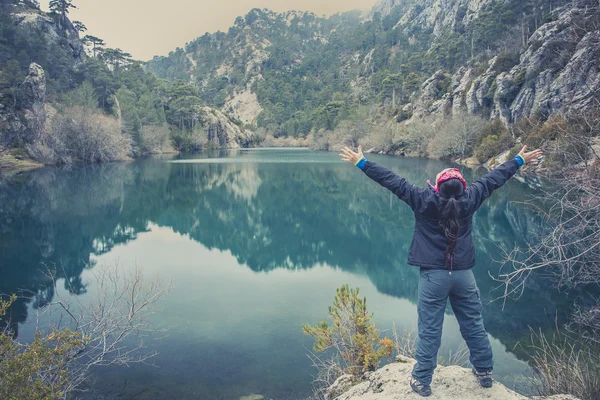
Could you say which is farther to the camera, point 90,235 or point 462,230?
point 90,235

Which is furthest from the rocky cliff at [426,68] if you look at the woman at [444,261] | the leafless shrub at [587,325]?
the leafless shrub at [587,325]

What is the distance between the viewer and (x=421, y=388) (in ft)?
13.9

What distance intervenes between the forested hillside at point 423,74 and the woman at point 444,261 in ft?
13.8

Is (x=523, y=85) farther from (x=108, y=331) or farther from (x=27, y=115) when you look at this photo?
(x=27, y=115)

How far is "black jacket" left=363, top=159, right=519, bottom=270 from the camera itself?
407 centimetres

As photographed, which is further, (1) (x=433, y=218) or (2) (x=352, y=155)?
(2) (x=352, y=155)

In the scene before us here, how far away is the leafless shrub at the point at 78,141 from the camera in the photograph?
158 ft

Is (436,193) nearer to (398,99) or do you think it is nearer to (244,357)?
(244,357)

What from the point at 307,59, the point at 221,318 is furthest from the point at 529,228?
the point at 307,59

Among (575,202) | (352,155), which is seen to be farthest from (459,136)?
(352,155)

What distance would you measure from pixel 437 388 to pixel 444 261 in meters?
1.42

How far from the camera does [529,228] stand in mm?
19828

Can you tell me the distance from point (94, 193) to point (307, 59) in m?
150

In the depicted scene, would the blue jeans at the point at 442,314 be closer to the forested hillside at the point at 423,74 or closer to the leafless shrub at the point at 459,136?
the forested hillside at the point at 423,74
